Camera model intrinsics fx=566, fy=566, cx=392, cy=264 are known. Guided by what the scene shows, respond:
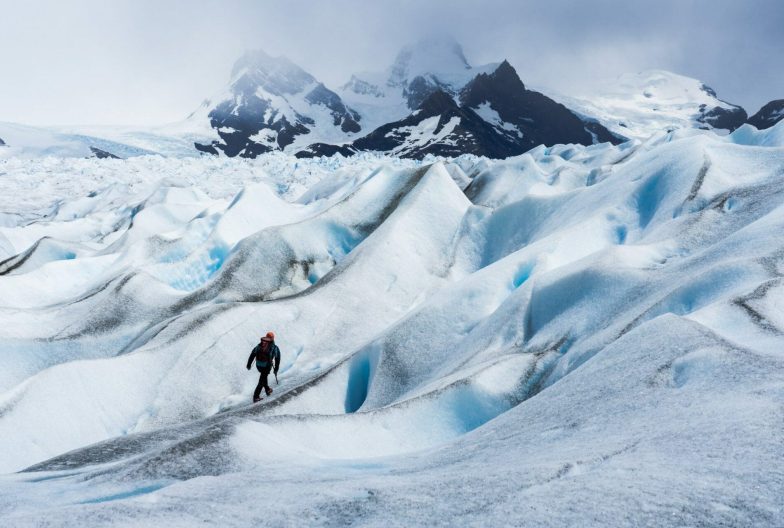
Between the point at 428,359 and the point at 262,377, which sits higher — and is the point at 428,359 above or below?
above

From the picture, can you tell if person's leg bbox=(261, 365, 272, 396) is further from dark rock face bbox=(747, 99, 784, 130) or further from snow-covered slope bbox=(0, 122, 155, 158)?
dark rock face bbox=(747, 99, 784, 130)

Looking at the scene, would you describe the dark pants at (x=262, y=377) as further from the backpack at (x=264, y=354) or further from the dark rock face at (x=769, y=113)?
the dark rock face at (x=769, y=113)

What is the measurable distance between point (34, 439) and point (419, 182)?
1692cm

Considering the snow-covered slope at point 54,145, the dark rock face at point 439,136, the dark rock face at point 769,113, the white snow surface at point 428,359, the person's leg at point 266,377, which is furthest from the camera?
the dark rock face at point 769,113

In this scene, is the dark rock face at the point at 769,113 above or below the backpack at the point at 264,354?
above

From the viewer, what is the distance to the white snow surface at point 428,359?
382cm

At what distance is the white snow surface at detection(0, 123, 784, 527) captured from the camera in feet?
12.5

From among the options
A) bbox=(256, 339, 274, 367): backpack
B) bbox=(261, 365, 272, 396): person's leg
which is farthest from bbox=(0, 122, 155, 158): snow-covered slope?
bbox=(256, 339, 274, 367): backpack

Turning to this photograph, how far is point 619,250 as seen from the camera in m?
12.9

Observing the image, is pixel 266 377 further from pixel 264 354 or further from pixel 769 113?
pixel 769 113

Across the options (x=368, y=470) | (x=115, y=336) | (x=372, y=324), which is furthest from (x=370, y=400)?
(x=115, y=336)

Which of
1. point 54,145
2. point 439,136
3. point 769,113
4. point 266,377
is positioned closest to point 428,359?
point 266,377

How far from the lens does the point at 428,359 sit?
45.7 ft

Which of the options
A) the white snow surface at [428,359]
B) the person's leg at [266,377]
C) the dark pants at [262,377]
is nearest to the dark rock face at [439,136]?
the white snow surface at [428,359]
